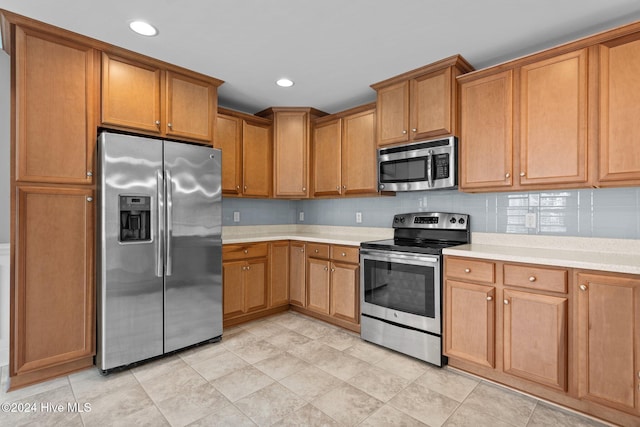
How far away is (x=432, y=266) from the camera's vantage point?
8.11 ft

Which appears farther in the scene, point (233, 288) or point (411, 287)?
point (233, 288)

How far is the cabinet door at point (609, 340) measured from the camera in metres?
1.71

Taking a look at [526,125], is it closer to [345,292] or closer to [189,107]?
[345,292]

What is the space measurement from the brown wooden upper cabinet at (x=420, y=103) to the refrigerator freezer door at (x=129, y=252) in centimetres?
202

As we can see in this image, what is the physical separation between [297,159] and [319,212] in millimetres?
809

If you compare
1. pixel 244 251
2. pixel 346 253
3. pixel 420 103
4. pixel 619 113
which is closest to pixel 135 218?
pixel 244 251

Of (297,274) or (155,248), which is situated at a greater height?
(155,248)

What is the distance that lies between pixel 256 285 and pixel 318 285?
66cm

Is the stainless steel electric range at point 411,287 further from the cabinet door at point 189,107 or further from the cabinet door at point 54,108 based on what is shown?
the cabinet door at point 54,108

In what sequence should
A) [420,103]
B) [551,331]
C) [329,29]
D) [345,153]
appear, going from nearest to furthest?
[551,331]
[329,29]
[420,103]
[345,153]

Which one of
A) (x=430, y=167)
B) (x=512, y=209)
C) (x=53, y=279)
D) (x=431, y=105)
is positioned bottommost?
(x=53, y=279)

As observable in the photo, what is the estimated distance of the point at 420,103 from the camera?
2783mm

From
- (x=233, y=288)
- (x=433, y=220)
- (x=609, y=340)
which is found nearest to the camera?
(x=609, y=340)

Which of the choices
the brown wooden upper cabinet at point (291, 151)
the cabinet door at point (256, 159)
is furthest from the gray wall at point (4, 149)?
the brown wooden upper cabinet at point (291, 151)
